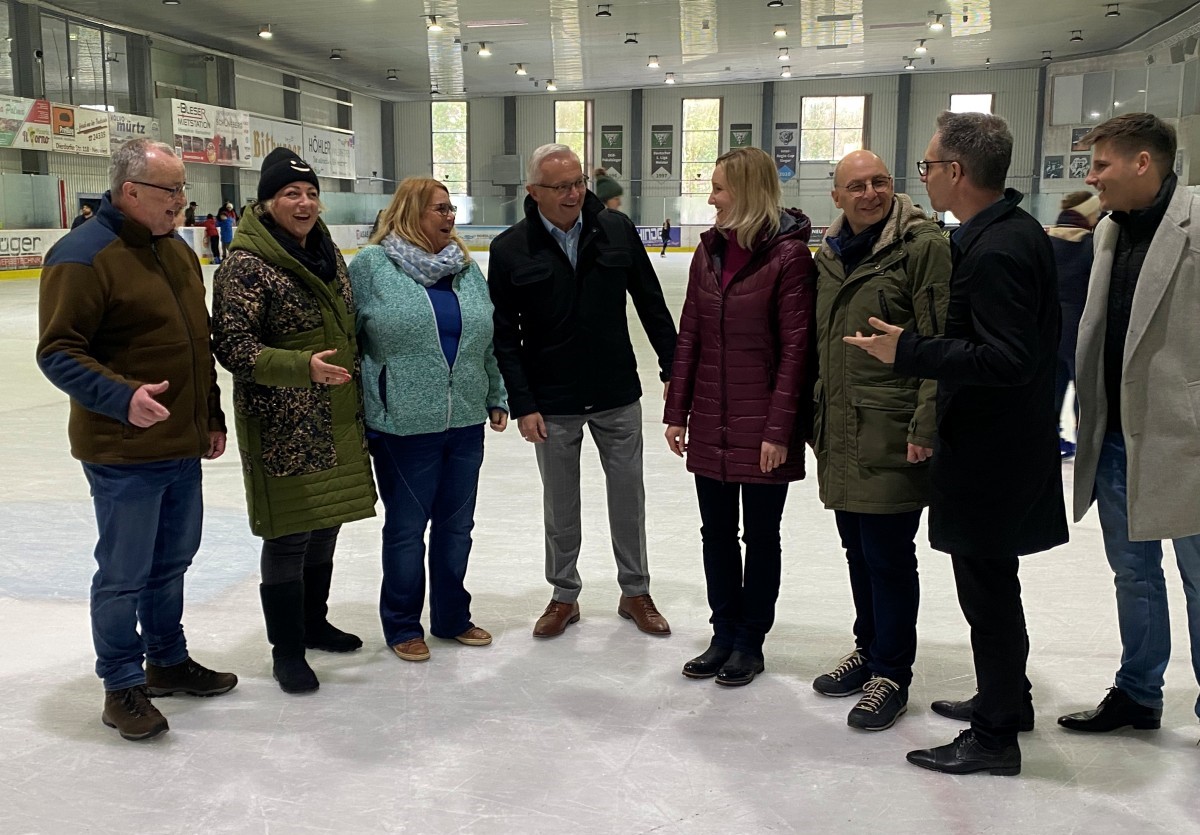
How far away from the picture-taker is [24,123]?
69.1 ft

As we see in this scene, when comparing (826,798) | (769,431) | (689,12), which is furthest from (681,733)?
(689,12)

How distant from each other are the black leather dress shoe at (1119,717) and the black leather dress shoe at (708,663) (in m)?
0.98

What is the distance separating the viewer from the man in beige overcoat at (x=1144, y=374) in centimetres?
257

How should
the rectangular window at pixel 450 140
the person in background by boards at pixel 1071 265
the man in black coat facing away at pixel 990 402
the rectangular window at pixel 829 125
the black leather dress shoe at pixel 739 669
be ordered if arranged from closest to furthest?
the man in black coat facing away at pixel 990 402 → the black leather dress shoe at pixel 739 669 → the person in background by boards at pixel 1071 265 → the rectangular window at pixel 829 125 → the rectangular window at pixel 450 140

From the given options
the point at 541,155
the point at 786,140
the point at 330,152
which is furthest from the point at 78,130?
the point at 541,155

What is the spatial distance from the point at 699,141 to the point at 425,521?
33.3 m

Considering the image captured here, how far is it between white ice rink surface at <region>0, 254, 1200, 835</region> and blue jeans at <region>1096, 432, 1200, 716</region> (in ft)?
0.49

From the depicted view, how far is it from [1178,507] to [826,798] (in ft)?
3.61

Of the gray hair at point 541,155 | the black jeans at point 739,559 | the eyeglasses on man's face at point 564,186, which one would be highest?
the gray hair at point 541,155

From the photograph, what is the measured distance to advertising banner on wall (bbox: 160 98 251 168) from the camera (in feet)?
85.1

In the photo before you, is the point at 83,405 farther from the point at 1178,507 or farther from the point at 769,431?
the point at 1178,507

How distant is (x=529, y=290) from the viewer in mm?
3514

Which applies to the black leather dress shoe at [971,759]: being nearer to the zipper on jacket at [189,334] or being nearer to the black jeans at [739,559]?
the black jeans at [739,559]

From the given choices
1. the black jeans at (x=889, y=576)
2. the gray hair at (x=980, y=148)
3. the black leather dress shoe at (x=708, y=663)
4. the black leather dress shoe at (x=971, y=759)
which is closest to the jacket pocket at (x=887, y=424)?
the black jeans at (x=889, y=576)
